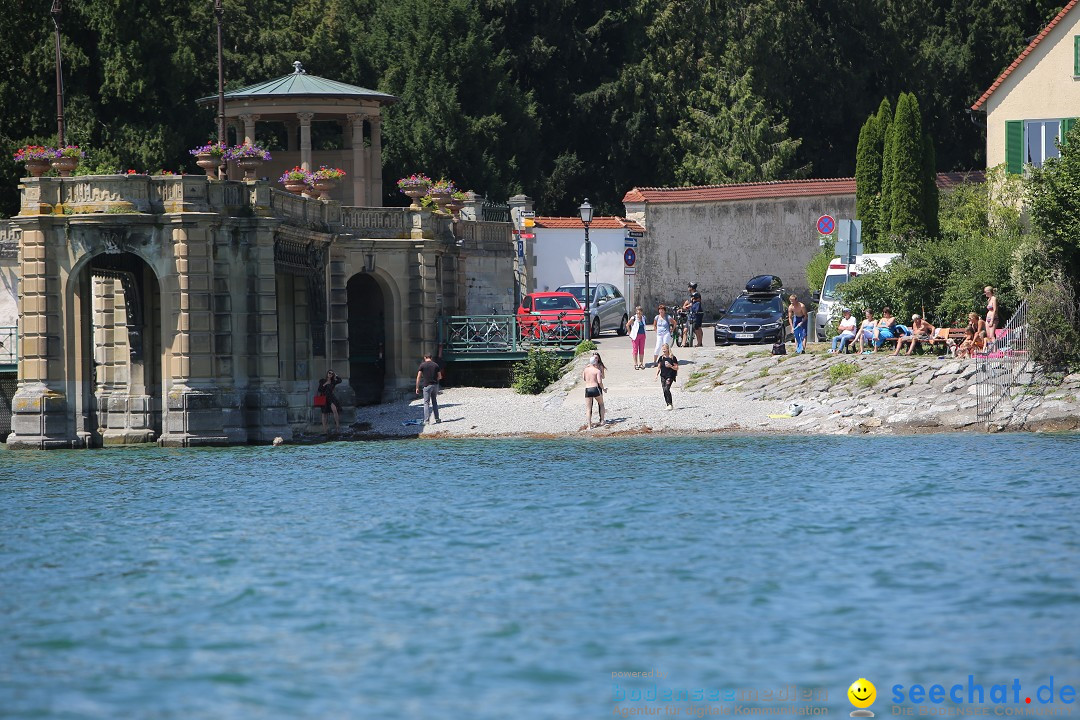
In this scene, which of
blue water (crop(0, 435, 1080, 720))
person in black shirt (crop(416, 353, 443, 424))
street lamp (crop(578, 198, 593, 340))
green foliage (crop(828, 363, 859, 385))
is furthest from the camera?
street lamp (crop(578, 198, 593, 340))

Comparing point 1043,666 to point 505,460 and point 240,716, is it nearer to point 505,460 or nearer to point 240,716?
point 240,716

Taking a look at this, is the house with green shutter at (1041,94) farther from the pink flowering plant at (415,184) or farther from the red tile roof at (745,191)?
the pink flowering plant at (415,184)

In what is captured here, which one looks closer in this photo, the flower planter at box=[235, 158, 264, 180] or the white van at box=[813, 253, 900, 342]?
the flower planter at box=[235, 158, 264, 180]

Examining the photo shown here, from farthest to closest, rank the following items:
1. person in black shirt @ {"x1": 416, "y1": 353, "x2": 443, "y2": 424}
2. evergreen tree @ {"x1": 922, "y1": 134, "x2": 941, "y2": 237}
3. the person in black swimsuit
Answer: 1. evergreen tree @ {"x1": 922, "y1": 134, "x2": 941, "y2": 237}
2. the person in black swimsuit
3. person in black shirt @ {"x1": 416, "y1": 353, "x2": 443, "y2": 424}

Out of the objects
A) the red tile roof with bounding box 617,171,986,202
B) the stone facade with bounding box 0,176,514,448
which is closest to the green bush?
the stone facade with bounding box 0,176,514,448

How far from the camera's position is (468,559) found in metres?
21.7

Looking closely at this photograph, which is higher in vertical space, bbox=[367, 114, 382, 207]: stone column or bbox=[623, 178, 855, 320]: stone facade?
bbox=[367, 114, 382, 207]: stone column

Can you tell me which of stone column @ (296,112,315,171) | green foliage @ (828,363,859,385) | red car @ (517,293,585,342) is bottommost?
green foliage @ (828,363,859,385)

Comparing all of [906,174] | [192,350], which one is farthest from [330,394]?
[906,174]

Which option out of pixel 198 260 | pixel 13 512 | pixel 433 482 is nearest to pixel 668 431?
pixel 433 482

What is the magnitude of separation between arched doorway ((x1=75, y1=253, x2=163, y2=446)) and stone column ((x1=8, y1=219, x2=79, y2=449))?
540 millimetres

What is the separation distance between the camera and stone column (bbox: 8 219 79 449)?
36.1 metres

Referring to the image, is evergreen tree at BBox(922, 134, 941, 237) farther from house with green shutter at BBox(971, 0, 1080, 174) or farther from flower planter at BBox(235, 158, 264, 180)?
flower planter at BBox(235, 158, 264, 180)

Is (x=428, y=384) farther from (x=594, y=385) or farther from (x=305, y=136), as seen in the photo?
(x=305, y=136)
